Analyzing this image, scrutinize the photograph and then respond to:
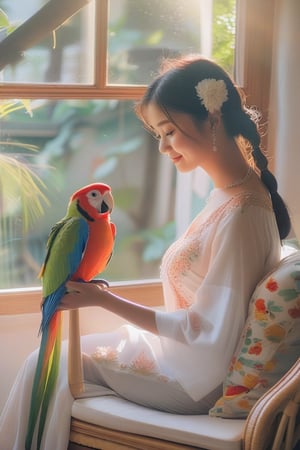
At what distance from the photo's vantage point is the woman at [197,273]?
1.45 m

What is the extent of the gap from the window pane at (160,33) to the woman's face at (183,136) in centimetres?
45

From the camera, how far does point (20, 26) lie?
72.0 inches

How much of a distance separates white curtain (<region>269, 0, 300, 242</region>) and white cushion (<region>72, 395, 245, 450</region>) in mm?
746

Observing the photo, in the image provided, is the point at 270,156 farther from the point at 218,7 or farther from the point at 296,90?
the point at 218,7

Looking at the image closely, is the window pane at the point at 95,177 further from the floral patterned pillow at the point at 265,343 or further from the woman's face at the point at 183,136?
the floral patterned pillow at the point at 265,343

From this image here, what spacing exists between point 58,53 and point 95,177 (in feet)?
1.21

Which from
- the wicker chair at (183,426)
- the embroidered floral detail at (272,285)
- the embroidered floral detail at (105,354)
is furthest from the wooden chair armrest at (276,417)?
the embroidered floral detail at (105,354)

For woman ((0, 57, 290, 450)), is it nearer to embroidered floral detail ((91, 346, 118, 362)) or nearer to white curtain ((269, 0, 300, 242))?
embroidered floral detail ((91, 346, 118, 362))

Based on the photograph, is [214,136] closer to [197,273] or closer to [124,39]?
[197,273]

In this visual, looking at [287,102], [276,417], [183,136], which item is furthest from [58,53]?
[276,417]

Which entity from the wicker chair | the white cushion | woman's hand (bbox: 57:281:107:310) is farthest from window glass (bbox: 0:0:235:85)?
the white cushion

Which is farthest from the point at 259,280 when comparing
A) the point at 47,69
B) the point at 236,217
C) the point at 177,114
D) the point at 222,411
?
the point at 47,69

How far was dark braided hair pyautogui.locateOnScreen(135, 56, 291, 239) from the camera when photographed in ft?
4.91

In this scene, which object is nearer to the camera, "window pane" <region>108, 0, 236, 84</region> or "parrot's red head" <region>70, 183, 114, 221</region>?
"parrot's red head" <region>70, 183, 114, 221</region>
